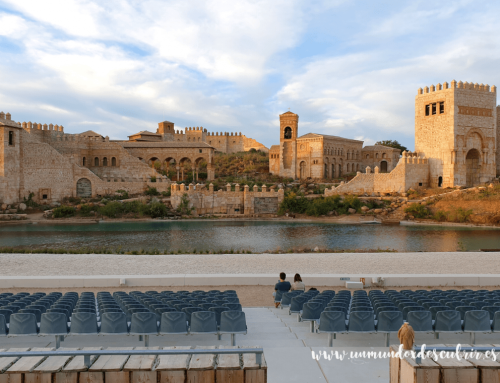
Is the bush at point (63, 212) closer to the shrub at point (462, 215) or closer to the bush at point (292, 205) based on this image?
the bush at point (292, 205)

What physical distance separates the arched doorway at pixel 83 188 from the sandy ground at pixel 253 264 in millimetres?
26219

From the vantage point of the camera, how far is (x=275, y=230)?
1144 inches

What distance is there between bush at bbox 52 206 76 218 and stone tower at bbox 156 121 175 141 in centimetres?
2631

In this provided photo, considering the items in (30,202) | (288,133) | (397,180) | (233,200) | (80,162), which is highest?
(288,133)

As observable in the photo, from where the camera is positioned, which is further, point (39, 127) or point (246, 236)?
point (39, 127)

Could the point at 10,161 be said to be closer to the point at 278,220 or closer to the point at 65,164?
the point at 65,164

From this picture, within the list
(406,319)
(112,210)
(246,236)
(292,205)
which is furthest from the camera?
(292,205)

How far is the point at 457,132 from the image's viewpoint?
3759cm

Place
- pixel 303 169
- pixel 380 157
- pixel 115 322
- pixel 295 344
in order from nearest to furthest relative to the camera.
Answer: pixel 115 322
pixel 295 344
pixel 303 169
pixel 380 157

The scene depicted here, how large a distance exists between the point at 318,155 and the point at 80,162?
26532 mm

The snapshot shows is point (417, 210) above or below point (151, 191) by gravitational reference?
below

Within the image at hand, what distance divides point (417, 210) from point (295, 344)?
102ft

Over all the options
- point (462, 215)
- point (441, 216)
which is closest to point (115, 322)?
point (441, 216)

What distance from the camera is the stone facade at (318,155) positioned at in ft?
160
